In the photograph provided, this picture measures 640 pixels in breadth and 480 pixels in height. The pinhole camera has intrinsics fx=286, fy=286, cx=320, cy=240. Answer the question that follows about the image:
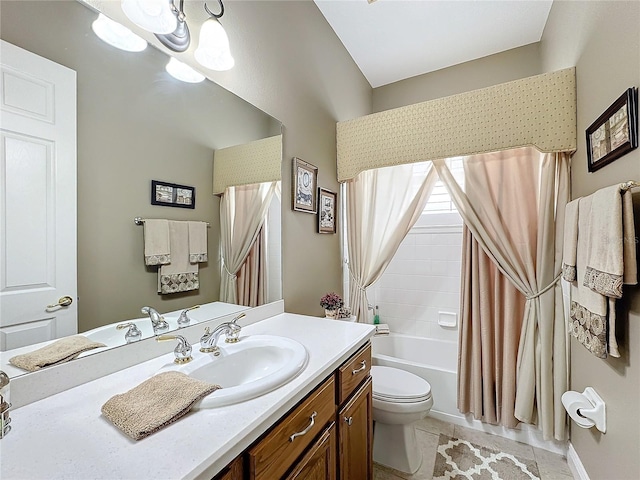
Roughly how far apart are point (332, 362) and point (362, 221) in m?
1.48

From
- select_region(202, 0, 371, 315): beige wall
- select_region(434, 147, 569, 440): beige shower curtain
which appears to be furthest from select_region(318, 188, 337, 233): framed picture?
select_region(434, 147, 569, 440): beige shower curtain

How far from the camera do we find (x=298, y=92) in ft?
6.22

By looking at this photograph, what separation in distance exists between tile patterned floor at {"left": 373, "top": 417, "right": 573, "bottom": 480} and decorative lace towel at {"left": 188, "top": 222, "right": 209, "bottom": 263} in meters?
1.58

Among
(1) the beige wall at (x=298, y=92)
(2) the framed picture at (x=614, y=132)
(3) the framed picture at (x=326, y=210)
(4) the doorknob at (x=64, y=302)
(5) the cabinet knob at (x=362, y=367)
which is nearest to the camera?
(4) the doorknob at (x=64, y=302)

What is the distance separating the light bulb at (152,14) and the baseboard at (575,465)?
280 centimetres

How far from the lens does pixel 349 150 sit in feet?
7.59

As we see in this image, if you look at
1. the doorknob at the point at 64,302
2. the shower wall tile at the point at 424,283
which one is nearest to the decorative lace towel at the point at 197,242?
the doorknob at the point at 64,302

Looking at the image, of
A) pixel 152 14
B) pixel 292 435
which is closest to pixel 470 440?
pixel 292 435

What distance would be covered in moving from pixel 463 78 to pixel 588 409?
106 inches

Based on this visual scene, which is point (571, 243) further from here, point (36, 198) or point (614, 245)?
point (36, 198)

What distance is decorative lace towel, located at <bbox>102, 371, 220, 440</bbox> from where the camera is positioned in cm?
61

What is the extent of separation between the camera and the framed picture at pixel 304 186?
5.93ft

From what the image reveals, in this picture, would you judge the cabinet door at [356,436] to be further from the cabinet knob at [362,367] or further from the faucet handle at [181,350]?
the faucet handle at [181,350]

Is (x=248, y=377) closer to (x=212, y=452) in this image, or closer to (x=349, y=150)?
(x=212, y=452)
